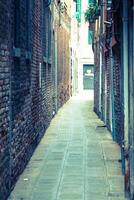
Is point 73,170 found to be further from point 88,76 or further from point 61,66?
point 88,76

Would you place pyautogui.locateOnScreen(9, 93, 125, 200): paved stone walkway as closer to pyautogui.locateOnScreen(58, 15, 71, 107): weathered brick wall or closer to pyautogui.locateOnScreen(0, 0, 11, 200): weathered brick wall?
pyautogui.locateOnScreen(0, 0, 11, 200): weathered brick wall

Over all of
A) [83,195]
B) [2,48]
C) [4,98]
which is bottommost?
[83,195]

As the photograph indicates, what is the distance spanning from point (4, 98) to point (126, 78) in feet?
6.44

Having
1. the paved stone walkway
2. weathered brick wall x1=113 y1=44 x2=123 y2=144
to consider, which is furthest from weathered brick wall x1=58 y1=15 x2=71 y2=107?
weathered brick wall x1=113 y1=44 x2=123 y2=144

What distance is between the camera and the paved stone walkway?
8.29 m

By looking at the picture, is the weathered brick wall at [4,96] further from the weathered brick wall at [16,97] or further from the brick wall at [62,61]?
the brick wall at [62,61]

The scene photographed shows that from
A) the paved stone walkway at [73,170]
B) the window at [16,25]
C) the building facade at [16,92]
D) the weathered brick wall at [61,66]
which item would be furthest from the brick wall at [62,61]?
the window at [16,25]

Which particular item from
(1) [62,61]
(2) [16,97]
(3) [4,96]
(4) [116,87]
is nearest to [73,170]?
(2) [16,97]

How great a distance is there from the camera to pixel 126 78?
335 inches

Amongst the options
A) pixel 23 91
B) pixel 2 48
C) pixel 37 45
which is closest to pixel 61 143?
pixel 37 45

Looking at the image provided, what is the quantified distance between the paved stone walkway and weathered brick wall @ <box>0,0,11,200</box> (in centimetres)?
51

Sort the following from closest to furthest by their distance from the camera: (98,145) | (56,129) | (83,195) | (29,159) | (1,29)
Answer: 1. (1,29)
2. (83,195)
3. (29,159)
4. (98,145)
5. (56,129)

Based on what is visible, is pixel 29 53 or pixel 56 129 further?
pixel 56 129

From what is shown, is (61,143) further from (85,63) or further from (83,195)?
(85,63)
